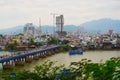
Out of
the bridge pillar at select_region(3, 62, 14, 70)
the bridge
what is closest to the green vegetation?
the bridge pillar at select_region(3, 62, 14, 70)

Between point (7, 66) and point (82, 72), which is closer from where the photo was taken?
point (82, 72)

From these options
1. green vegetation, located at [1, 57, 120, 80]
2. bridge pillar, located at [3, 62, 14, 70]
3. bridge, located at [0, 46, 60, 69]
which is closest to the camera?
green vegetation, located at [1, 57, 120, 80]

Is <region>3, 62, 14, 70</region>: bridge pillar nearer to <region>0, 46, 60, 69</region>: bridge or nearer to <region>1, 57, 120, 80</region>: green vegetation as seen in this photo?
<region>0, 46, 60, 69</region>: bridge

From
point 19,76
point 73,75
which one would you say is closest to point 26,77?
point 19,76

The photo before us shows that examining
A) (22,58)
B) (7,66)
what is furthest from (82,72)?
(22,58)

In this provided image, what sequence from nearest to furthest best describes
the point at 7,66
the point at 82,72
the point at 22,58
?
the point at 82,72, the point at 7,66, the point at 22,58

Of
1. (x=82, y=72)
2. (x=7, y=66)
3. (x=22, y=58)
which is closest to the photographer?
(x=82, y=72)

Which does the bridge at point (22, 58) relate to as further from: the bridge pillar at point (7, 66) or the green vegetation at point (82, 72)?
the green vegetation at point (82, 72)

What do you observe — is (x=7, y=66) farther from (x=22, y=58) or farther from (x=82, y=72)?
(x=82, y=72)

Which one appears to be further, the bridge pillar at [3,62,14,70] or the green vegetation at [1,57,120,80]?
the bridge pillar at [3,62,14,70]
